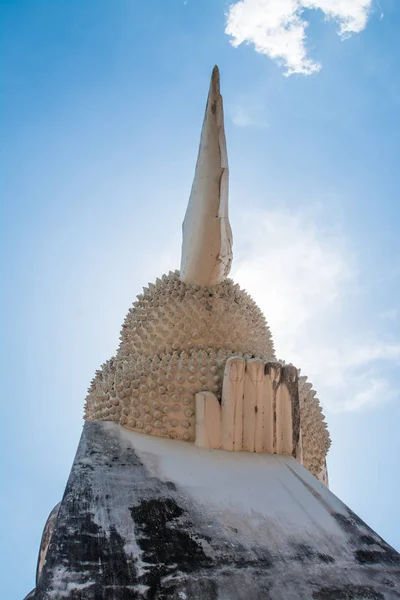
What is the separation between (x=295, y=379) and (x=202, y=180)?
6.19 ft

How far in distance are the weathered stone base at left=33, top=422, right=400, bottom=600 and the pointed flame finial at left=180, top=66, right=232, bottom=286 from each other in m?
1.90

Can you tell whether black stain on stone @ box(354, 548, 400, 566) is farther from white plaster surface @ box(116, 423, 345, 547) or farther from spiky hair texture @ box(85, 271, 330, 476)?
spiky hair texture @ box(85, 271, 330, 476)

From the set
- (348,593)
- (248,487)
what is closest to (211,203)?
(248,487)

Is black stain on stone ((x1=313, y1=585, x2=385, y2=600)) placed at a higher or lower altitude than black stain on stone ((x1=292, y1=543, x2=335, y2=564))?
lower

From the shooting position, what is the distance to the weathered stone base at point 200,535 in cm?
198

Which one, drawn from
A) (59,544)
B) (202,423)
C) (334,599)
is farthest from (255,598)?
(202,423)

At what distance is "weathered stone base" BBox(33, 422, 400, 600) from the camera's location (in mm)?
1979

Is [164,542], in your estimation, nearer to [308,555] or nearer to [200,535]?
[200,535]

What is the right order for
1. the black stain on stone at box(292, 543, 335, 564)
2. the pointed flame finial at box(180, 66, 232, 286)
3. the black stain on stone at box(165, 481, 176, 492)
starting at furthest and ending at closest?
the pointed flame finial at box(180, 66, 232, 286), the black stain on stone at box(165, 481, 176, 492), the black stain on stone at box(292, 543, 335, 564)

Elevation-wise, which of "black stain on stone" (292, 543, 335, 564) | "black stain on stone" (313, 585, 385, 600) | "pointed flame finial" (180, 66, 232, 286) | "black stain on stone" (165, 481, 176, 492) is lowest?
"black stain on stone" (313, 585, 385, 600)

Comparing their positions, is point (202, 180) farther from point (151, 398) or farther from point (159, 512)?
point (159, 512)

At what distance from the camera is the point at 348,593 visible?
→ 81.9 inches

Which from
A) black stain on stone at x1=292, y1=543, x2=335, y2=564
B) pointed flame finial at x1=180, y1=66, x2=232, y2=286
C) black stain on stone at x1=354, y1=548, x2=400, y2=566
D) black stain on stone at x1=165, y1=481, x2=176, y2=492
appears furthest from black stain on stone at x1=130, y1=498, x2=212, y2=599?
pointed flame finial at x1=180, y1=66, x2=232, y2=286

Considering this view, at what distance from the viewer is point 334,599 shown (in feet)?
6.65
